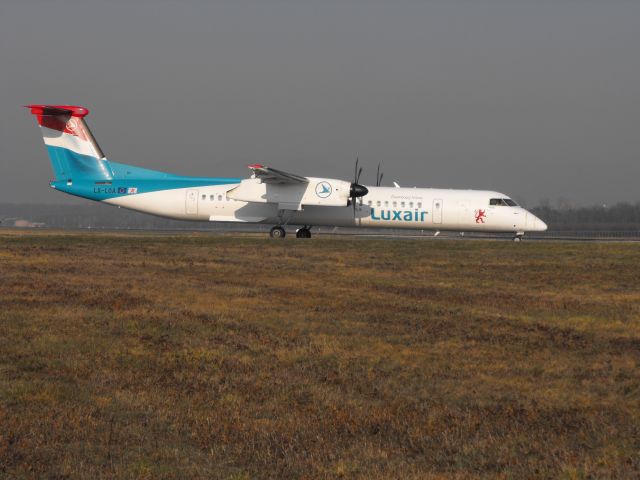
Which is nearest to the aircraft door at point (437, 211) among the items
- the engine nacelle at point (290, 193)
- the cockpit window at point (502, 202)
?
the cockpit window at point (502, 202)

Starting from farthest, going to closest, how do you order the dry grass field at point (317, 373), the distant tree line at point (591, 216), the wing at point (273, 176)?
the distant tree line at point (591, 216) → the wing at point (273, 176) → the dry grass field at point (317, 373)

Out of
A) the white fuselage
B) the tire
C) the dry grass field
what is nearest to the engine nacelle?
the white fuselage

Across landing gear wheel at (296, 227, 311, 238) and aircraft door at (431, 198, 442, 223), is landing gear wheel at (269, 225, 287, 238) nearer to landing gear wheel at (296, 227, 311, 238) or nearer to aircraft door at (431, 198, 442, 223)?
landing gear wheel at (296, 227, 311, 238)

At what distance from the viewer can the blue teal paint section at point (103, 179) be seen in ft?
140

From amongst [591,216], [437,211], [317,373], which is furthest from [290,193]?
[591,216]

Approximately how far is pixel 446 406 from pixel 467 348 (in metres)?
3.84

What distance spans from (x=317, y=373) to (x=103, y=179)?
32.8 m

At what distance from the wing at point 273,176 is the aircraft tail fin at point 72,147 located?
9.53 meters

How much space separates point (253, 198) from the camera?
41500mm

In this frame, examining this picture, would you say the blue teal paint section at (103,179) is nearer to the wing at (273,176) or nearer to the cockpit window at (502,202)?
the wing at (273,176)

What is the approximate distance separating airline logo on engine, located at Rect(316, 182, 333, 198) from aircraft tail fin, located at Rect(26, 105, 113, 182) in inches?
504

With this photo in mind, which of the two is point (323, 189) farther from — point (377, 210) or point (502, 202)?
point (502, 202)

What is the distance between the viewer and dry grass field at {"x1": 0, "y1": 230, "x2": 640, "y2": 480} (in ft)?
29.5

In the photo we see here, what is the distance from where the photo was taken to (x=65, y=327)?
1585cm
